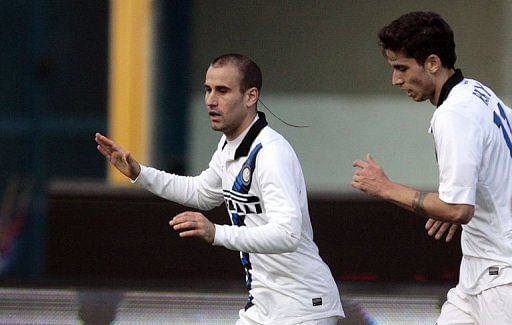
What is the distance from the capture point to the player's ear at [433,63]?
14.0ft

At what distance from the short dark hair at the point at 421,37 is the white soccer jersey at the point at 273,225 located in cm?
54

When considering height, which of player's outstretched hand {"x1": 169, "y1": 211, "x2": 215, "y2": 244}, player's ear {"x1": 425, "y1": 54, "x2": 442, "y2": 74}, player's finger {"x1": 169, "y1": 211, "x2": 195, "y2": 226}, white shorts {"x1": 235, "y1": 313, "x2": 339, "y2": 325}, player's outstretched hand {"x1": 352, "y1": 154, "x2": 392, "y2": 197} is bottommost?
white shorts {"x1": 235, "y1": 313, "x2": 339, "y2": 325}

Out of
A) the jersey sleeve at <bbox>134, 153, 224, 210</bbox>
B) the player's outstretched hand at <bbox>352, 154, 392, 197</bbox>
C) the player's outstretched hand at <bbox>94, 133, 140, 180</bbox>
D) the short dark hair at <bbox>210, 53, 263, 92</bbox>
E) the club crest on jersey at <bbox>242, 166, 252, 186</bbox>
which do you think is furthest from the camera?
the jersey sleeve at <bbox>134, 153, 224, 210</bbox>

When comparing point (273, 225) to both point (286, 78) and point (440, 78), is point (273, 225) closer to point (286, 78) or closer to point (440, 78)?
point (440, 78)

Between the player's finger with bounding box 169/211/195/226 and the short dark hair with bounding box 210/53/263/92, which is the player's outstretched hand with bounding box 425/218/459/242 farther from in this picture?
the player's finger with bounding box 169/211/195/226

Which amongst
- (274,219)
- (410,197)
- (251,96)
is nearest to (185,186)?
(251,96)

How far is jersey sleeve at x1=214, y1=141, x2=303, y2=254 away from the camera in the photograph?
13.9 ft

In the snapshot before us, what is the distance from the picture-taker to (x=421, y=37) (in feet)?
13.9

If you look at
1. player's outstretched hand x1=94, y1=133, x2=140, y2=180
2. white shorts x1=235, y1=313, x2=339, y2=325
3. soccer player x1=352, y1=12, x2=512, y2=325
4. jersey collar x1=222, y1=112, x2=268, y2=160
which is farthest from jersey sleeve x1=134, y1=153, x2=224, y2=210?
soccer player x1=352, y1=12, x2=512, y2=325

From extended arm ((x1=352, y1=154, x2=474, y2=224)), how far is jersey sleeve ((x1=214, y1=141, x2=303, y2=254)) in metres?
0.25

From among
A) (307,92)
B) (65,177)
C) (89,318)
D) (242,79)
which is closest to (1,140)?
(65,177)

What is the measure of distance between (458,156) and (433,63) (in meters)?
0.40

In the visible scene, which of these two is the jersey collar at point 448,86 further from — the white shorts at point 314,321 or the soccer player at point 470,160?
the white shorts at point 314,321

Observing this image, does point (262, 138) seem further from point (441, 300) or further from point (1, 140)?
point (1, 140)
